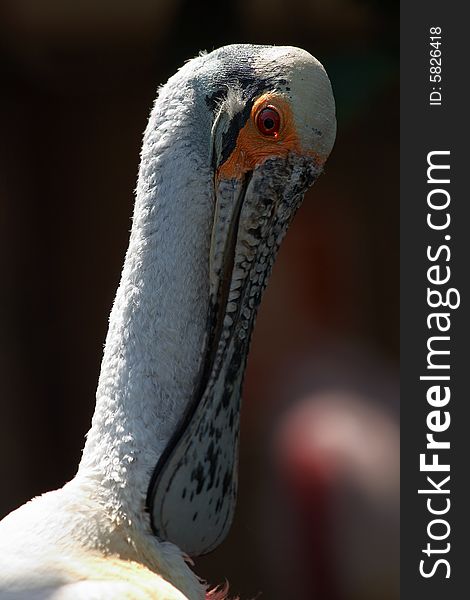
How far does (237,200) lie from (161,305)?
0.71ft

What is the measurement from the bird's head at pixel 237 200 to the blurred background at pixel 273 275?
7.43 ft

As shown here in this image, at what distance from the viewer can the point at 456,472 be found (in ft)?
11.9

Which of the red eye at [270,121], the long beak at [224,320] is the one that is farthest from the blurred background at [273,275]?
the red eye at [270,121]

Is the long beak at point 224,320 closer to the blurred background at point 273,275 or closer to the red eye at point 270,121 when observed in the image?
the red eye at point 270,121

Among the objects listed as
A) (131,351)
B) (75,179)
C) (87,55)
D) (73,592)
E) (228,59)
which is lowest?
(73,592)

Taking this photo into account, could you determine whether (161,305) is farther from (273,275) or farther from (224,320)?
(273,275)

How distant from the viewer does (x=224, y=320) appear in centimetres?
201

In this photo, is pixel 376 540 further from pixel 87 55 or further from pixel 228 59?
pixel 228 59

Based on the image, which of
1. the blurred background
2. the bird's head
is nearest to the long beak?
the bird's head

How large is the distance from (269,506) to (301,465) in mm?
282

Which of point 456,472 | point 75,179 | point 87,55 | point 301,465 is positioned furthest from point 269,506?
point 87,55

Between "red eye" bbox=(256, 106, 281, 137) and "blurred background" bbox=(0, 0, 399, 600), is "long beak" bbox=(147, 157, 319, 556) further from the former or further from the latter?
"blurred background" bbox=(0, 0, 399, 600)

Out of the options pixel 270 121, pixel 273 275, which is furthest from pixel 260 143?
pixel 273 275

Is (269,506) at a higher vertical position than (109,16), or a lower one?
lower
